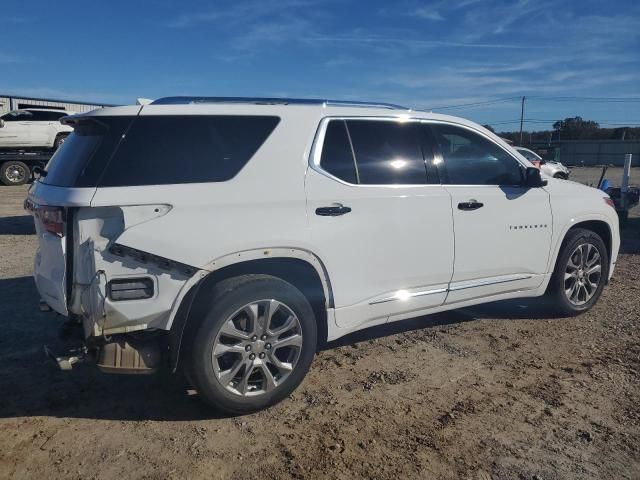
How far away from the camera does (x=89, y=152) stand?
10.5 feet

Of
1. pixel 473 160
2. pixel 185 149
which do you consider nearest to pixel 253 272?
pixel 185 149

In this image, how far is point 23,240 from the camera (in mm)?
9156

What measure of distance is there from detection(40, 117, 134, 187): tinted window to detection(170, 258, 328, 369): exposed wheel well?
0.86 metres

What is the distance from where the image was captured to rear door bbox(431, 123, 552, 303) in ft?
14.2

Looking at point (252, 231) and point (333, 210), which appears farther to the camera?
point (333, 210)

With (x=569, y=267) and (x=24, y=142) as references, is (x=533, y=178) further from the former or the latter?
(x=24, y=142)

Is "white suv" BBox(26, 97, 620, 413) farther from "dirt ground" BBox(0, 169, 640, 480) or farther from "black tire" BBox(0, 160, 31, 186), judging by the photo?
"black tire" BBox(0, 160, 31, 186)

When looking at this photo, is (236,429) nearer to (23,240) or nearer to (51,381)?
(51,381)

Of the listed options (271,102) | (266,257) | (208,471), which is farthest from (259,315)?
(271,102)

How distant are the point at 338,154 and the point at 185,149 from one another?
1068 millimetres

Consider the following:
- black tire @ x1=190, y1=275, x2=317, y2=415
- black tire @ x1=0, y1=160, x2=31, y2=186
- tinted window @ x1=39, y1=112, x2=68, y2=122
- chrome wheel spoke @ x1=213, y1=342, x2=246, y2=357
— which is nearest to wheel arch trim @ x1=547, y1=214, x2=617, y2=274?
black tire @ x1=190, y1=275, x2=317, y2=415

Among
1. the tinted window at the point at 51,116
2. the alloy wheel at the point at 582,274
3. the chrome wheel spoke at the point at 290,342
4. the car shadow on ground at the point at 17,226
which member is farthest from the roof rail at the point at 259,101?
the tinted window at the point at 51,116

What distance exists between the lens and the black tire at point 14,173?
714 inches

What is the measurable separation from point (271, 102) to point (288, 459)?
2.39 metres
